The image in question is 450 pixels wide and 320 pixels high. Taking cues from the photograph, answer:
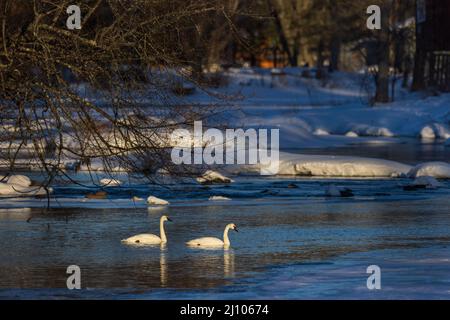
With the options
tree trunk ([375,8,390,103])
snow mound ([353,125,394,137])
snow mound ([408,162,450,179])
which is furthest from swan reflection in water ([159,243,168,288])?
tree trunk ([375,8,390,103])

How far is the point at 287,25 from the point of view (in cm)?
7731

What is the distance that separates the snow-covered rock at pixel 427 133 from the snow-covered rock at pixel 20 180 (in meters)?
21.9

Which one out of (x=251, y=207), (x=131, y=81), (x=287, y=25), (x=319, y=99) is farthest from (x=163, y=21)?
(x=287, y=25)

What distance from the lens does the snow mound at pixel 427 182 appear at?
24.2 m

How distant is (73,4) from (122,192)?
379 inches

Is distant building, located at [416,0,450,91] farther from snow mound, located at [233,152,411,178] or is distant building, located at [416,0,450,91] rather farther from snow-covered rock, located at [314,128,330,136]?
snow mound, located at [233,152,411,178]

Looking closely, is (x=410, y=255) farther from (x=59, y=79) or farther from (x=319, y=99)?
(x=319, y=99)

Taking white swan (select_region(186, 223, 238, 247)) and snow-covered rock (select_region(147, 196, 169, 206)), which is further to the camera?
snow-covered rock (select_region(147, 196, 169, 206))

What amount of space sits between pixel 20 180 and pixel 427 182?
853 cm

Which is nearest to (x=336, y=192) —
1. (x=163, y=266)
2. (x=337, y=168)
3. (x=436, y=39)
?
(x=337, y=168)

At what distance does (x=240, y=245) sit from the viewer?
51.9 ft

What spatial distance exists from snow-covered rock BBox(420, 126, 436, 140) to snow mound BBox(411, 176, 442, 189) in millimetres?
17694

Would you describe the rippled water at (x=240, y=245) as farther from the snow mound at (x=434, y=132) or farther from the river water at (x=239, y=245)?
the snow mound at (x=434, y=132)

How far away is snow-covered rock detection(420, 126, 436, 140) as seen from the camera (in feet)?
138
